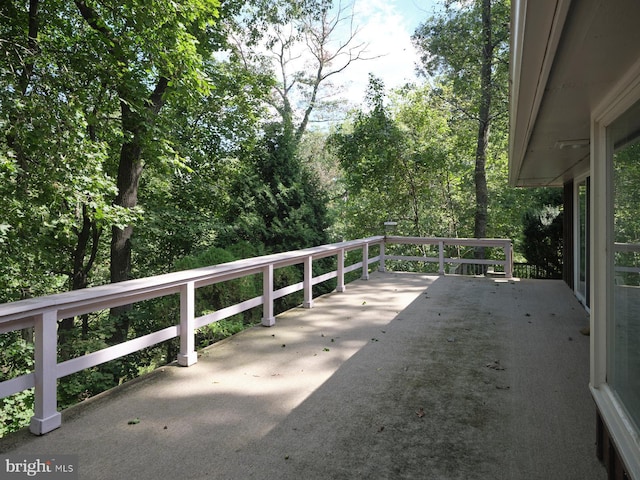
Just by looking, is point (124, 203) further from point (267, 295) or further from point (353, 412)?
point (353, 412)

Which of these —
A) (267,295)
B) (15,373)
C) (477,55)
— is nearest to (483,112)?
(477,55)

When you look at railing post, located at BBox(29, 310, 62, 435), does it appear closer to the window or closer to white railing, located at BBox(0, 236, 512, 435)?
white railing, located at BBox(0, 236, 512, 435)

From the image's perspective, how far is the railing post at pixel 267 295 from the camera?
212 inches

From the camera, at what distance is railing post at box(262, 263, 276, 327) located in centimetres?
538

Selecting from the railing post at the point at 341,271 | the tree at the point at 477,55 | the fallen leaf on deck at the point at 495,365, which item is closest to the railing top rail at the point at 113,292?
the fallen leaf on deck at the point at 495,365

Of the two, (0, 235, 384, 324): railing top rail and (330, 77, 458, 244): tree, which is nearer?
(0, 235, 384, 324): railing top rail

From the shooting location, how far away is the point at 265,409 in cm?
319

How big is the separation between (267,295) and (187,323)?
4.99 ft

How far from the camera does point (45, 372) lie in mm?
2797

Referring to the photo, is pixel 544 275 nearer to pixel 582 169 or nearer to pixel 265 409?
pixel 582 169

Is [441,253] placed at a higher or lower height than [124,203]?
lower

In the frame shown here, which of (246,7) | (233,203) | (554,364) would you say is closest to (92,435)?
(554,364)

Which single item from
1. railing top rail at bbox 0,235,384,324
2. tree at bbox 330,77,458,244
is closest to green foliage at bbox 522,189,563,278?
tree at bbox 330,77,458,244

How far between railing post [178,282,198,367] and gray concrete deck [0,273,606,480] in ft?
0.40
